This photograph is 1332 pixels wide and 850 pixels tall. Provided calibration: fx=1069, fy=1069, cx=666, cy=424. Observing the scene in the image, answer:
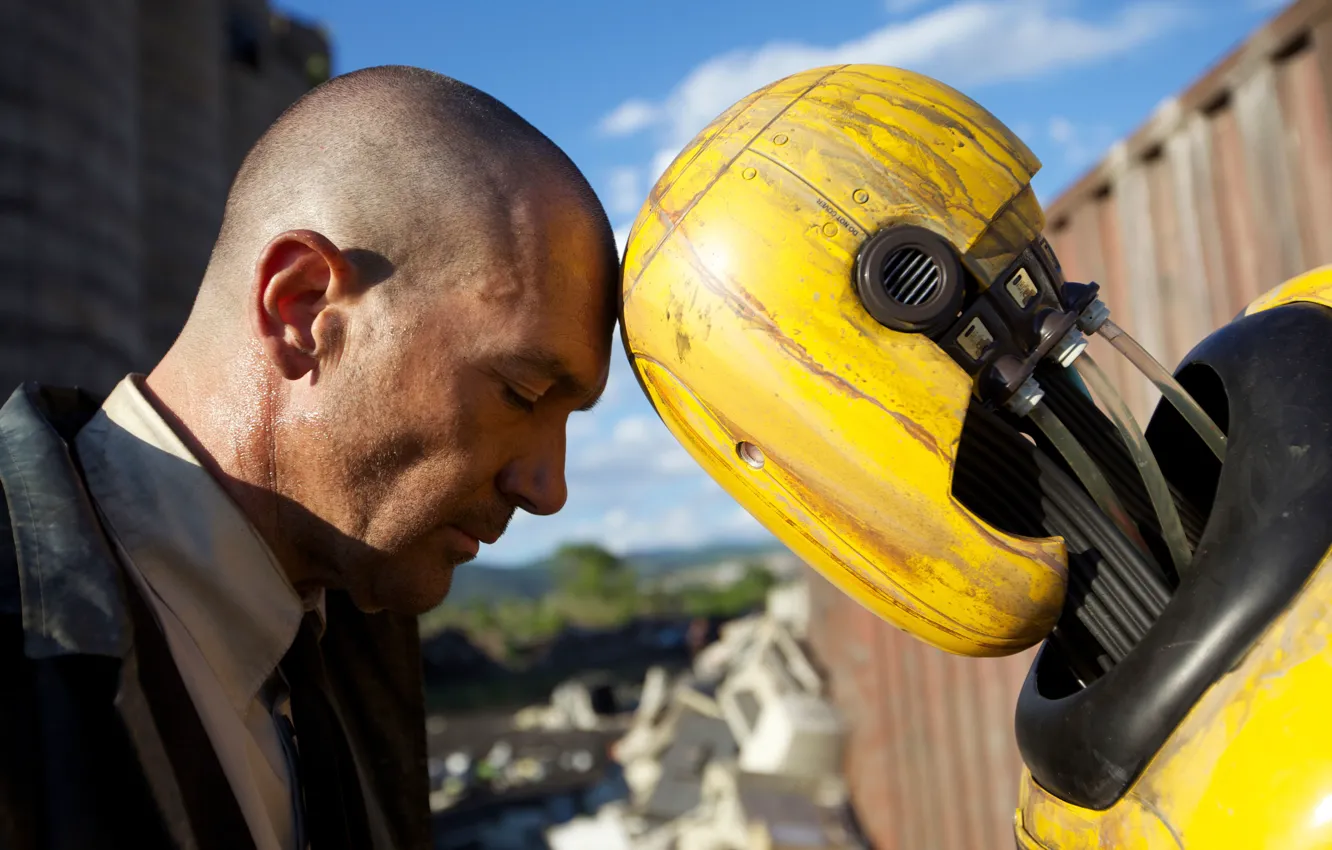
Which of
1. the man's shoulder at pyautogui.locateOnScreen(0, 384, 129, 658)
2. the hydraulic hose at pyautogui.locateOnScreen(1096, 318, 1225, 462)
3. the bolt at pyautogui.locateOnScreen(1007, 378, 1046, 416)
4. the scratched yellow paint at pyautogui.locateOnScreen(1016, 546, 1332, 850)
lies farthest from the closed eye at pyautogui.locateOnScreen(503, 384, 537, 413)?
the scratched yellow paint at pyautogui.locateOnScreen(1016, 546, 1332, 850)

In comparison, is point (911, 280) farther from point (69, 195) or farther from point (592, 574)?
point (592, 574)

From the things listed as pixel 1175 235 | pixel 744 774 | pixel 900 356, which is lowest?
pixel 744 774

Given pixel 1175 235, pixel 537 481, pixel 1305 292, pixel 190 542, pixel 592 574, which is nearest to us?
pixel 1305 292

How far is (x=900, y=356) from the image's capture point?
3.99ft

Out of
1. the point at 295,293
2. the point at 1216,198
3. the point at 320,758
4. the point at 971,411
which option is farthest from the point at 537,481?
the point at 1216,198

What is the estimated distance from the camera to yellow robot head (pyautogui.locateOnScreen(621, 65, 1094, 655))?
121cm

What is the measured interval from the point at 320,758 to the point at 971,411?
1.13 meters

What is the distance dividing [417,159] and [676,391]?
0.56m

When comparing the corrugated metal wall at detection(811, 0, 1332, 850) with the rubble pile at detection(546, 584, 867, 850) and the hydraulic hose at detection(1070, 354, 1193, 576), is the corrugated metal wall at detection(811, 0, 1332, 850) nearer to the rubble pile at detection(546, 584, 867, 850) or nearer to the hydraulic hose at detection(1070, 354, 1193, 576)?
the rubble pile at detection(546, 584, 867, 850)

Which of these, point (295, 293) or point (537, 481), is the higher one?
point (295, 293)

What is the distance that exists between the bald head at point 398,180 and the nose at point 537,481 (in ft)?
0.98

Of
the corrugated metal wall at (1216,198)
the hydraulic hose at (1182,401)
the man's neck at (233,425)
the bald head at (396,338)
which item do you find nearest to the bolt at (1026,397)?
the hydraulic hose at (1182,401)

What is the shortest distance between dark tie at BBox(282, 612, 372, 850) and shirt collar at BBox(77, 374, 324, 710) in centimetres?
14

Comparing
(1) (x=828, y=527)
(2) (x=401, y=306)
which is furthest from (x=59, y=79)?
(1) (x=828, y=527)
